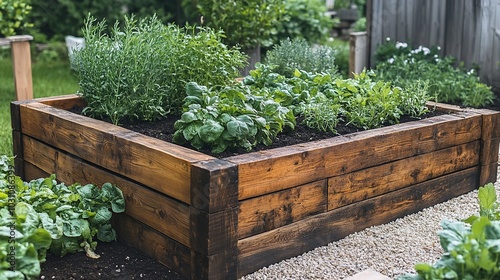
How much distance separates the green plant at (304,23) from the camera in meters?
8.76

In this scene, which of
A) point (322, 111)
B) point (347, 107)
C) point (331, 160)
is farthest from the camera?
point (347, 107)

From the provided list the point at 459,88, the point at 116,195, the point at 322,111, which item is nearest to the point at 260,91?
the point at 322,111

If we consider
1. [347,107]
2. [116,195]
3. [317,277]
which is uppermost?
[347,107]

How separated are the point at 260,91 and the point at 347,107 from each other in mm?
571

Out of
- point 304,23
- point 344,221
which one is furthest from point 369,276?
point 304,23

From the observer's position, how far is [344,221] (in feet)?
11.8

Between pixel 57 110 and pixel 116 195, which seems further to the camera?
pixel 57 110

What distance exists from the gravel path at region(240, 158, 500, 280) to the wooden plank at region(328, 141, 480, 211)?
0.21 m

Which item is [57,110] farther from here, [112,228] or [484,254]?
[484,254]

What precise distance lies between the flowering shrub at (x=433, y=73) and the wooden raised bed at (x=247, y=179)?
5.12 feet

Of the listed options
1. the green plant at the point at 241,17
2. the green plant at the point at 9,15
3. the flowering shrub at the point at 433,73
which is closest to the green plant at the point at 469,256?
the flowering shrub at the point at 433,73

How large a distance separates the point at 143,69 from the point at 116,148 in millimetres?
563

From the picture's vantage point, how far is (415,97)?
170 inches

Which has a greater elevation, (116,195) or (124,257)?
(116,195)
